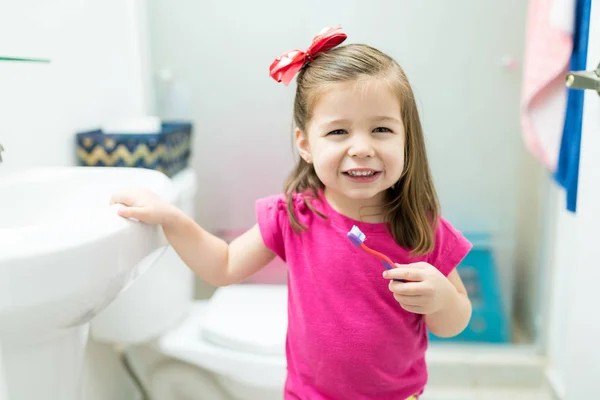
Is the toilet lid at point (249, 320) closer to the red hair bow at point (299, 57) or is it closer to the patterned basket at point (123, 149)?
the patterned basket at point (123, 149)

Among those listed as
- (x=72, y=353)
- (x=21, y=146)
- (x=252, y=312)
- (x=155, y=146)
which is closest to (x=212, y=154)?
(x=155, y=146)

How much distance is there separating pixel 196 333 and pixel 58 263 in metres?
0.70

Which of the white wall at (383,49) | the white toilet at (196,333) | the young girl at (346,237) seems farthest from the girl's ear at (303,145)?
the white wall at (383,49)

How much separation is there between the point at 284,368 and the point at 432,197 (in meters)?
0.47

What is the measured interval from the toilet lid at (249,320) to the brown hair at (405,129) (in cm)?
40

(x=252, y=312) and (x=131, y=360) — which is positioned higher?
(x=252, y=312)

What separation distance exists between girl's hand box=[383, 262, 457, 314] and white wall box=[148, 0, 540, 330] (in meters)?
0.90

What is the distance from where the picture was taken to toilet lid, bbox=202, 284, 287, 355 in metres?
1.09

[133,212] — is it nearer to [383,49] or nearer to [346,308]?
[346,308]

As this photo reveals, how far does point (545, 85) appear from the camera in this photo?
1.17 metres

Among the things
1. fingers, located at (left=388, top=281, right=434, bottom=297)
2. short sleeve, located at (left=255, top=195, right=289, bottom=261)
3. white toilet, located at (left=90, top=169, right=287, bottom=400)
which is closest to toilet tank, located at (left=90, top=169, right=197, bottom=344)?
white toilet, located at (left=90, top=169, right=287, bottom=400)

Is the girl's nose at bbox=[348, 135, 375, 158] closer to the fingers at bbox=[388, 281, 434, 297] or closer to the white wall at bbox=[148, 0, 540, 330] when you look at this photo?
the fingers at bbox=[388, 281, 434, 297]

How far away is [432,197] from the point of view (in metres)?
0.78

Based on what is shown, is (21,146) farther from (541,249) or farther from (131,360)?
(541,249)
